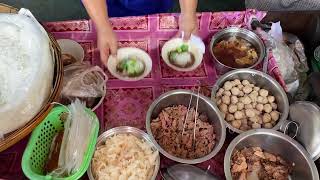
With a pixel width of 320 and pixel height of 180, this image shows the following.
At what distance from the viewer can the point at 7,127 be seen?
1221 mm

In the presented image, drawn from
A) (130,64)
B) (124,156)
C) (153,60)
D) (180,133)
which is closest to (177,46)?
(153,60)

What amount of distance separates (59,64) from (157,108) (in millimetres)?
467

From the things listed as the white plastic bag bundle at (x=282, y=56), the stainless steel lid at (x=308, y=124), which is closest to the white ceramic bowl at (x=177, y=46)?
the white plastic bag bundle at (x=282, y=56)

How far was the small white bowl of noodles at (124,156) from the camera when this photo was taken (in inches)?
55.1

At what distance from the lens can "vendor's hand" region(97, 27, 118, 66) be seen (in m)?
1.62

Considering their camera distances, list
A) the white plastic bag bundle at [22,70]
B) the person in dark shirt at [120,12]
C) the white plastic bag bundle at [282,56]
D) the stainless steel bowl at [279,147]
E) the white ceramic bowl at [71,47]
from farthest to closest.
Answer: the white plastic bag bundle at [282,56], the white ceramic bowl at [71,47], the person in dark shirt at [120,12], the stainless steel bowl at [279,147], the white plastic bag bundle at [22,70]

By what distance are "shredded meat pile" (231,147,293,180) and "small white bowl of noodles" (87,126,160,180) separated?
333 mm

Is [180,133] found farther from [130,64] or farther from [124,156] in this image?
[130,64]

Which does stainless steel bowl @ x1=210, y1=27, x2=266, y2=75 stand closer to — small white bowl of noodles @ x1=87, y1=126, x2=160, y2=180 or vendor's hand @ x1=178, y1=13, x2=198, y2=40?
vendor's hand @ x1=178, y1=13, x2=198, y2=40

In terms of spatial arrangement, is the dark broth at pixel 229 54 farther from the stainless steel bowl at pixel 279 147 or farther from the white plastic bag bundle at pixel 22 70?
the white plastic bag bundle at pixel 22 70

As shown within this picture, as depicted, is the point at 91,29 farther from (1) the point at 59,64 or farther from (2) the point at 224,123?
(2) the point at 224,123

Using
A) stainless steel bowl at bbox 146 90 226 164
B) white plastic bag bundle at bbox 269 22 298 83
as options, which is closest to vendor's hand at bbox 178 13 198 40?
stainless steel bowl at bbox 146 90 226 164

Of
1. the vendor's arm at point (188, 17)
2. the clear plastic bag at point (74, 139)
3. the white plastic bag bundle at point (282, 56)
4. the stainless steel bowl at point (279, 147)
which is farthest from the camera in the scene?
the white plastic bag bundle at point (282, 56)

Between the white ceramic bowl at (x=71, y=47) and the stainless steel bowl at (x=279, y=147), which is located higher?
the white ceramic bowl at (x=71, y=47)
